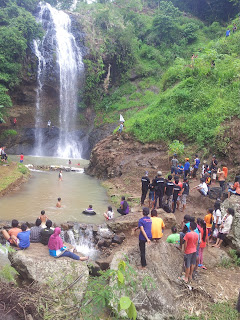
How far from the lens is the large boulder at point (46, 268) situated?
5696 millimetres

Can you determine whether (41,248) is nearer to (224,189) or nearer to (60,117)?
(224,189)

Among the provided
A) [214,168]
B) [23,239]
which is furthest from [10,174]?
[214,168]

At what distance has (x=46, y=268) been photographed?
607 centimetres

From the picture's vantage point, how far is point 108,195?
15406mm

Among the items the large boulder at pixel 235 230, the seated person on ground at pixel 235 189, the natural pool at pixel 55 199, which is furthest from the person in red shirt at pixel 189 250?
the natural pool at pixel 55 199

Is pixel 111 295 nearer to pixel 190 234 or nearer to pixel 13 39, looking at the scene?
pixel 190 234

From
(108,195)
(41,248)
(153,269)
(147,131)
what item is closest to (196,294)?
(153,269)

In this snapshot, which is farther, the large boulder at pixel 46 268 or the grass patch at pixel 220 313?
the large boulder at pixel 46 268

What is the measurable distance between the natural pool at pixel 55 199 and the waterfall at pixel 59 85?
11119 mm

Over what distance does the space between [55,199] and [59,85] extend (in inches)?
883

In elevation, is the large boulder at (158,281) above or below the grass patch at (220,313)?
above

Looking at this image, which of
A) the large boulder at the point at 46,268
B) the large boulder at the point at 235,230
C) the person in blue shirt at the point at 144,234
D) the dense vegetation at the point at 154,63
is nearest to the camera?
the large boulder at the point at 46,268

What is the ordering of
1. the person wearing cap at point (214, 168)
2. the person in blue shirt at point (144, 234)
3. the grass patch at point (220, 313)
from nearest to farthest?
1. the grass patch at point (220, 313)
2. the person in blue shirt at point (144, 234)
3. the person wearing cap at point (214, 168)

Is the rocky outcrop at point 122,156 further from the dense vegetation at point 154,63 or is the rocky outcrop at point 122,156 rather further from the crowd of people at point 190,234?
the crowd of people at point 190,234
